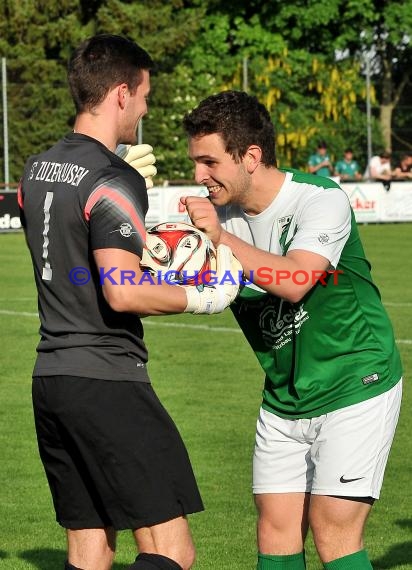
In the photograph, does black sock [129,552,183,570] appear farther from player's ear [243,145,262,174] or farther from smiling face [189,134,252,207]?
player's ear [243,145,262,174]

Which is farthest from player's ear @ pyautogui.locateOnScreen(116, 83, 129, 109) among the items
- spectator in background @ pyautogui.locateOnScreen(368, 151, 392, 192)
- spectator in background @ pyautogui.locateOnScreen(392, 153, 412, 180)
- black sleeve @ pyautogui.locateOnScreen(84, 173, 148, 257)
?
spectator in background @ pyautogui.locateOnScreen(392, 153, 412, 180)

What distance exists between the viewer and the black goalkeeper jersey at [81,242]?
4504mm

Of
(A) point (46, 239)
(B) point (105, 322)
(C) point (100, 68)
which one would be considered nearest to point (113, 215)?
(A) point (46, 239)

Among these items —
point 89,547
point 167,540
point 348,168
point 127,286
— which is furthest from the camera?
point 348,168

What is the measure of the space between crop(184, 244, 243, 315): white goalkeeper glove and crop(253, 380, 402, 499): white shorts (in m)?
0.79

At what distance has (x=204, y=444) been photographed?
9562 millimetres

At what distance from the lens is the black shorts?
4.67m

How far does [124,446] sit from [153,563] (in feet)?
1.42

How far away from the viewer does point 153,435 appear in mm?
4699

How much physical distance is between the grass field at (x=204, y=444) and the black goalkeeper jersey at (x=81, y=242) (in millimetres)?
2352

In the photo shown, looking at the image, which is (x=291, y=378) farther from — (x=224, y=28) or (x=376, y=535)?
(x=224, y=28)

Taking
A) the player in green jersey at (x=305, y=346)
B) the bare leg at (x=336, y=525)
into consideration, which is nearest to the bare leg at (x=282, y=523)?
the player in green jersey at (x=305, y=346)

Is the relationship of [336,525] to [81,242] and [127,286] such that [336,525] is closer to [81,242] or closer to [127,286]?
[127,286]

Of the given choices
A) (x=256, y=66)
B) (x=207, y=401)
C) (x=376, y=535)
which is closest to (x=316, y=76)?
(x=256, y=66)
